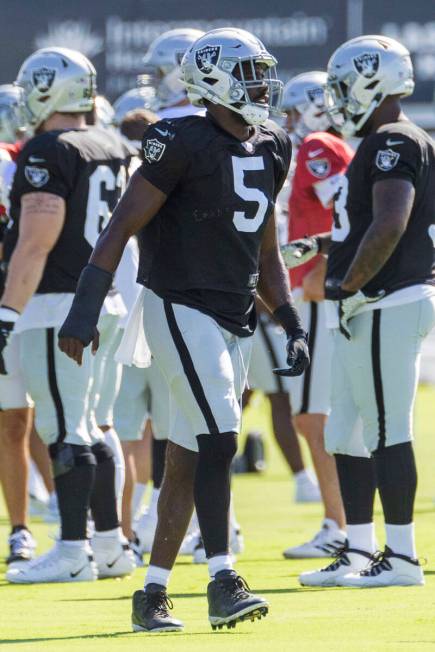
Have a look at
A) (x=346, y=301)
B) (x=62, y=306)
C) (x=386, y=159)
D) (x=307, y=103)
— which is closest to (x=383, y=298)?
(x=346, y=301)

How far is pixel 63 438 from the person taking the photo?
640 cm

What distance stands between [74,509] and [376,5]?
12.4 metres

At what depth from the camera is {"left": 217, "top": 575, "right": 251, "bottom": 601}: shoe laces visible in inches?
190

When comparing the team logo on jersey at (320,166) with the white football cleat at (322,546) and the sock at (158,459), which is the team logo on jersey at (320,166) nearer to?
the sock at (158,459)

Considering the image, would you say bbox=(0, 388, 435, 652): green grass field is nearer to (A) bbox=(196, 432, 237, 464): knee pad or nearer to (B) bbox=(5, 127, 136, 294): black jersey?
(A) bbox=(196, 432, 237, 464): knee pad

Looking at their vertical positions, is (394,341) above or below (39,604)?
above

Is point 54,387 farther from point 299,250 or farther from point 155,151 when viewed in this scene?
point 155,151

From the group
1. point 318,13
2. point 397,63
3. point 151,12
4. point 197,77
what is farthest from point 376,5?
point 197,77

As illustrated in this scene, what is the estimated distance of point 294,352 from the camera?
525cm

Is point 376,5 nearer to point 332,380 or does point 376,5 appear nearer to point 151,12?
point 151,12

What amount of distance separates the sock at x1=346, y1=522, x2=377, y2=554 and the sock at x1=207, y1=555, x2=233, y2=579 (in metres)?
1.41

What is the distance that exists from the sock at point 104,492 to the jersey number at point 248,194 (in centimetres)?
177

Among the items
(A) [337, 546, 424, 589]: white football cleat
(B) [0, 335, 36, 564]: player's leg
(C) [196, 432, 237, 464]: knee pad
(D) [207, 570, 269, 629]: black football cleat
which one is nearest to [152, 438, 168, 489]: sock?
(B) [0, 335, 36, 564]: player's leg

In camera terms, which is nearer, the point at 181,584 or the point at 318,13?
the point at 181,584
